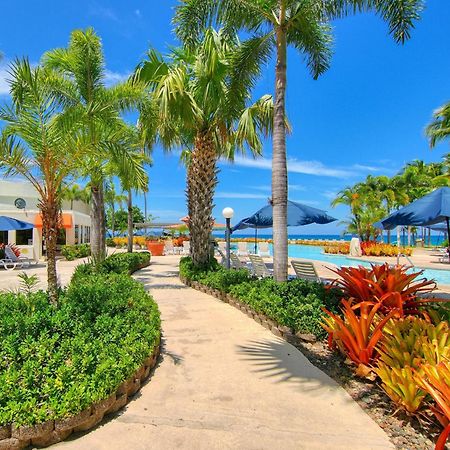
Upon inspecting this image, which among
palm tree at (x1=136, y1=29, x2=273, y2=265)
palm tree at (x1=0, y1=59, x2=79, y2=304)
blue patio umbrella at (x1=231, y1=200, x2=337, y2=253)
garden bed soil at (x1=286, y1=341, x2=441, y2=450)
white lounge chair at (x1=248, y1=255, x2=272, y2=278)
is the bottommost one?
garden bed soil at (x1=286, y1=341, x2=441, y2=450)

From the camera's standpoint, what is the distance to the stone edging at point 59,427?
2.69 m

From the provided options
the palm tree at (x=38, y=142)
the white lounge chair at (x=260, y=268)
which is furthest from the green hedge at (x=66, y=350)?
the white lounge chair at (x=260, y=268)

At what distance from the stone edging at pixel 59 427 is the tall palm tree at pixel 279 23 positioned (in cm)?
452

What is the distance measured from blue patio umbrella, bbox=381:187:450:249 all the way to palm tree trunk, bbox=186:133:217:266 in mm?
5563

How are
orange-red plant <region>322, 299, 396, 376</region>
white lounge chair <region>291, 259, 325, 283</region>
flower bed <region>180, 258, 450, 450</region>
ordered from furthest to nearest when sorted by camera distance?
white lounge chair <region>291, 259, 325, 283</region>
orange-red plant <region>322, 299, 396, 376</region>
flower bed <region>180, 258, 450, 450</region>

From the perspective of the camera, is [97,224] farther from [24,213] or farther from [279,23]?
[24,213]

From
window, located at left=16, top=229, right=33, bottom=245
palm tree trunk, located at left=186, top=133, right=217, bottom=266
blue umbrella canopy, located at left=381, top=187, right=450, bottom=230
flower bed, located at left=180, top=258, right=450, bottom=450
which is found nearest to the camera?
flower bed, located at left=180, top=258, right=450, bottom=450

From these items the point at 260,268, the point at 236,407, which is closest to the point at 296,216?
the point at 260,268

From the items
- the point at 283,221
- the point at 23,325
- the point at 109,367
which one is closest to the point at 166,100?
the point at 283,221

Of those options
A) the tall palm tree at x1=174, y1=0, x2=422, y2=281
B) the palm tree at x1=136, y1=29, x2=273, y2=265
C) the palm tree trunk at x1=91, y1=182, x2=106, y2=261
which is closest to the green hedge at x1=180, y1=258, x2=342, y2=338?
the tall palm tree at x1=174, y1=0, x2=422, y2=281

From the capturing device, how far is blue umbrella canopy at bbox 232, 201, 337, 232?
32.3ft

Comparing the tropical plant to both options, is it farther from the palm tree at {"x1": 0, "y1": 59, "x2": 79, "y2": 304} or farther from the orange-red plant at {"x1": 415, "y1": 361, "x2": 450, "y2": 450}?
the palm tree at {"x1": 0, "y1": 59, "x2": 79, "y2": 304}

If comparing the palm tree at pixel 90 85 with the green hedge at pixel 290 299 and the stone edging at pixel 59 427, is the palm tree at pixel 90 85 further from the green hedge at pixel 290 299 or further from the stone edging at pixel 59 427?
the stone edging at pixel 59 427

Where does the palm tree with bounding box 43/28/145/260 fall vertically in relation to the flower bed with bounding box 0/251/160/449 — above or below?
above
